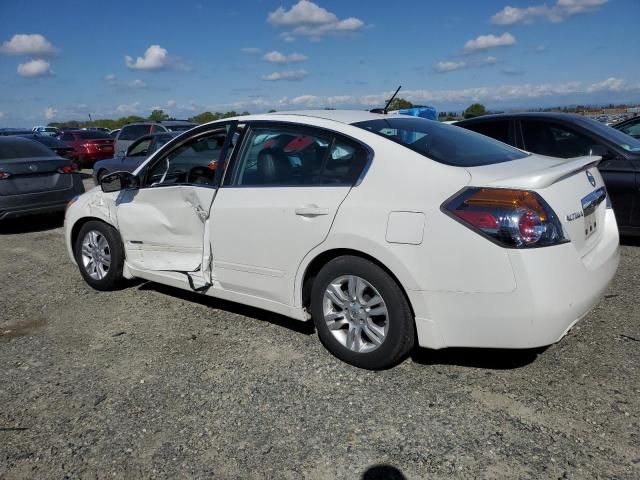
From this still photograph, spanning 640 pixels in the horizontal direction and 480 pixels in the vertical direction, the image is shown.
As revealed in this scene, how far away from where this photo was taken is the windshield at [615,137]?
19.2 ft

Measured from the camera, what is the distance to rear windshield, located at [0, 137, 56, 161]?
A: 866 centimetres

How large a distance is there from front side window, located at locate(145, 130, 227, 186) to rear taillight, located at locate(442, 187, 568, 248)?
6.64ft

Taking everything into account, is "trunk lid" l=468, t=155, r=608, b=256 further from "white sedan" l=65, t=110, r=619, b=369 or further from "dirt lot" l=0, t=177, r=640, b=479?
"dirt lot" l=0, t=177, r=640, b=479

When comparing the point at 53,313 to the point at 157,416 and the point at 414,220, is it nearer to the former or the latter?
the point at 157,416

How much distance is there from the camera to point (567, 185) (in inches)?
121

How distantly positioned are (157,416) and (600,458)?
7.43ft

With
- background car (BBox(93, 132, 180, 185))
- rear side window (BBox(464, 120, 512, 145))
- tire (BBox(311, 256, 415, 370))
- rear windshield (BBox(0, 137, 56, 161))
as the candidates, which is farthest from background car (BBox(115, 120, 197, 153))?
tire (BBox(311, 256, 415, 370))

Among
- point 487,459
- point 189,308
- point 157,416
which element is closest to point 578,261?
point 487,459

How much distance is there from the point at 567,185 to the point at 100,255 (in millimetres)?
4113

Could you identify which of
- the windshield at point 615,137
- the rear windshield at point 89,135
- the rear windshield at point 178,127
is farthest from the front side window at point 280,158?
the rear windshield at point 89,135

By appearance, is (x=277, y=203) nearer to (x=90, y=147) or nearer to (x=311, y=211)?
(x=311, y=211)

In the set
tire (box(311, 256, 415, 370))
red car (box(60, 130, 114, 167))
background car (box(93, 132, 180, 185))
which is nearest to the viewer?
tire (box(311, 256, 415, 370))

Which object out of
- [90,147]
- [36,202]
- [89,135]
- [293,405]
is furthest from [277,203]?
[89,135]

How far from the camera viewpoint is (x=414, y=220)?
2967 mm
